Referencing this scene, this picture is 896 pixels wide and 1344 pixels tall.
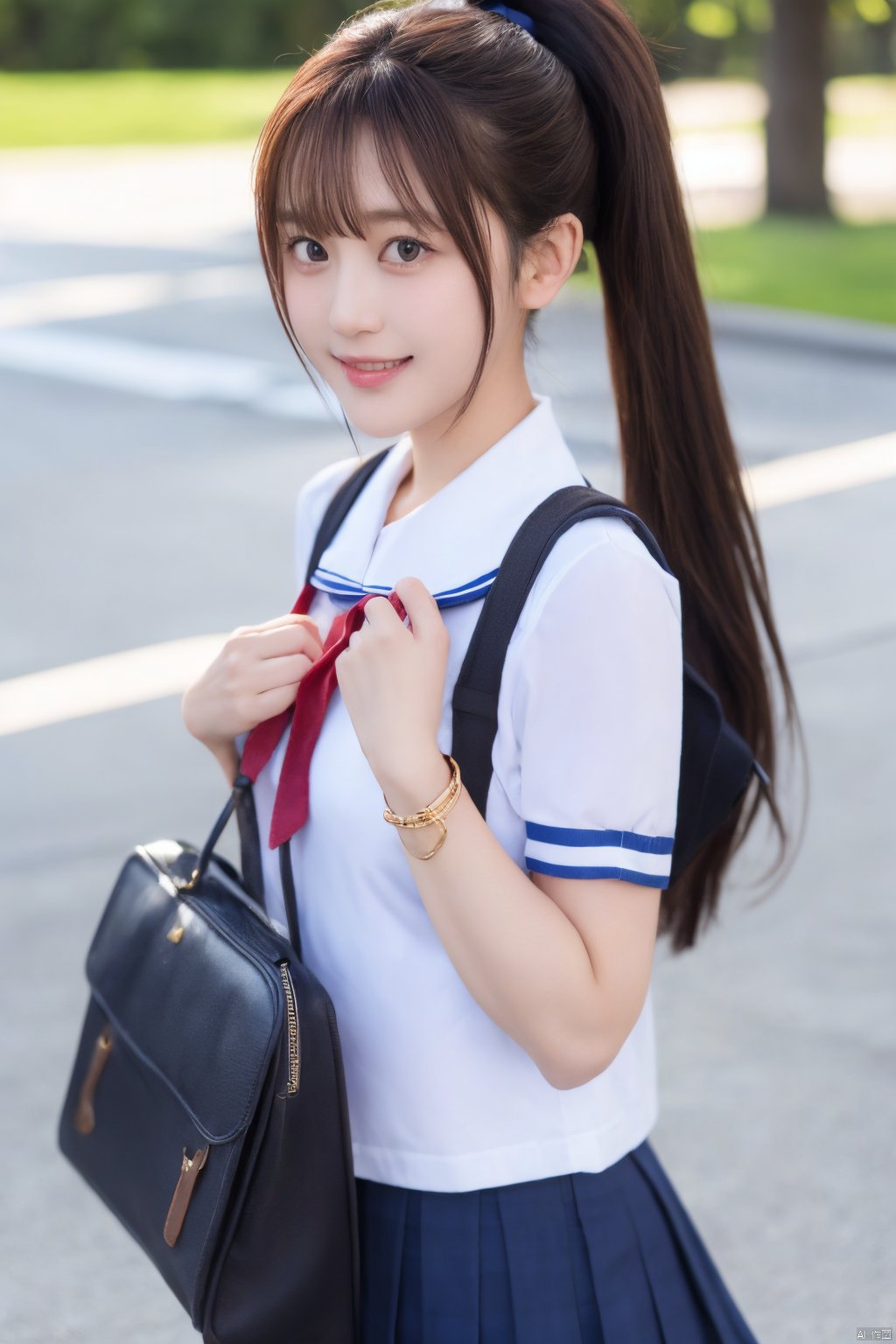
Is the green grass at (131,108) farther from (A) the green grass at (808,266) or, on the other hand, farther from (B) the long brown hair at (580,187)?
(B) the long brown hair at (580,187)

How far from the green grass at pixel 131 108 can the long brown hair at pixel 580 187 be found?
70.8ft

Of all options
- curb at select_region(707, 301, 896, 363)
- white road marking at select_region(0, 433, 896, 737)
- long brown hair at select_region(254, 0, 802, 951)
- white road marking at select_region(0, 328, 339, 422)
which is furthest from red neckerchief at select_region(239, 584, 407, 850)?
curb at select_region(707, 301, 896, 363)

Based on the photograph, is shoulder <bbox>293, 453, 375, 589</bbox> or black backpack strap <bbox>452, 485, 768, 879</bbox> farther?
shoulder <bbox>293, 453, 375, 589</bbox>

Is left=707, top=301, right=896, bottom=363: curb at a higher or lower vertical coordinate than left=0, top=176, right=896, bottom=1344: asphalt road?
lower

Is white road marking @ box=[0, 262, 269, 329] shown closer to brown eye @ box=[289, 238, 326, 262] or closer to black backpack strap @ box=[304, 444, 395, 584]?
black backpack strap @ box=[304, 444, 395, 584]

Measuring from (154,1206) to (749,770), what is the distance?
648mm

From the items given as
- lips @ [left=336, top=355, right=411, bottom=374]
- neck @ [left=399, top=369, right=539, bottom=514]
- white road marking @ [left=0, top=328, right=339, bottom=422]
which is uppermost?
lips @ [left=336, top=355, right=411, bottom=374]

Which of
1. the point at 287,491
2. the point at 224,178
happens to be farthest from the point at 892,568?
the point at 224,178

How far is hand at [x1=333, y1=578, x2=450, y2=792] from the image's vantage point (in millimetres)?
1238

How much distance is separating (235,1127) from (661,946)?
217 cm

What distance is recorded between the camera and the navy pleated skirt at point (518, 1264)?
4.65 feet

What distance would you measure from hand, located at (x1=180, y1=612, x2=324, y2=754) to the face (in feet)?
0.69

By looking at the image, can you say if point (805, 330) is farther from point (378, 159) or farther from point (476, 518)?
point (378, 159)

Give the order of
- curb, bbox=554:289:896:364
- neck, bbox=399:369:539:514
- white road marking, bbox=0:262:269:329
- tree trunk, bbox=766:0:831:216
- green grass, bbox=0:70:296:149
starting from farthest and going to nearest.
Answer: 1. green grass, bbox=0:70:296:149
2. tree trunk, bbox=766:0:831:216
3. white road marking, bbox=0:262:269:329
4. curb, bbox=554:289:896:364
5. neck, bbox=399:369:539:514
